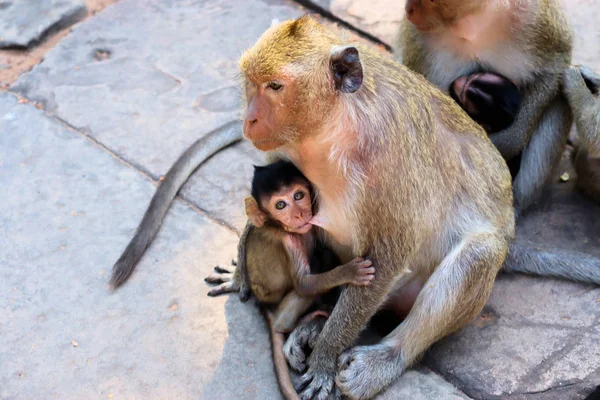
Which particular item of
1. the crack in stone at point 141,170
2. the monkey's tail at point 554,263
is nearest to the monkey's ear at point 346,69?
the monkey's tail at point 554,263

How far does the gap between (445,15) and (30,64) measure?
3515 mm

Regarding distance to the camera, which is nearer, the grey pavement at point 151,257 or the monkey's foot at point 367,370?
the monkey's foot at point 367,370

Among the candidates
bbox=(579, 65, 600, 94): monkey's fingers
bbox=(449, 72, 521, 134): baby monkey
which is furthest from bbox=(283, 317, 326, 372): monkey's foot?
bbox=(579, 65, 600, 94): monkey's fingers

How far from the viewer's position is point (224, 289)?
4.30 metres

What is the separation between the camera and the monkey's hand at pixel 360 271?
353cm

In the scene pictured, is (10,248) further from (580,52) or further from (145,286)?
(580,52)

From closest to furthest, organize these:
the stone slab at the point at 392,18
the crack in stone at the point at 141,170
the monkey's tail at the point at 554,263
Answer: the monkey's tail at the point at 554,263 < the crack in stone at the point at 141,170 < the stone slab at the point at 392,18

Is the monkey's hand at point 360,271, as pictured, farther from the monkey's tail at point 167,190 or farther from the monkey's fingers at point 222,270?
the monkey's tail at point 167,190

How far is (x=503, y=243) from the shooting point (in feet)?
12.5

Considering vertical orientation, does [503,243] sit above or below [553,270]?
above

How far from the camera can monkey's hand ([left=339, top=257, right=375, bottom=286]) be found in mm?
3533


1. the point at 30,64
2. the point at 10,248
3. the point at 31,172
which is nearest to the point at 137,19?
the point at 30,64

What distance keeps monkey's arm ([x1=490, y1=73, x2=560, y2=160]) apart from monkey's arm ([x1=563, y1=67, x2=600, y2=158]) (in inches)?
3.1

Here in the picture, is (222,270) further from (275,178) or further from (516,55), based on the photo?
(516,55)
